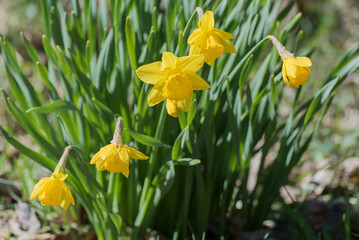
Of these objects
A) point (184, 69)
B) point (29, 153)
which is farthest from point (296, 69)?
point (29, 153)

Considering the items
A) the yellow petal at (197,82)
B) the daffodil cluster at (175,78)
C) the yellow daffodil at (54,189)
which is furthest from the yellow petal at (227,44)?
the yellow daffodil at (54,189)

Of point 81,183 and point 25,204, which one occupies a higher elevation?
point 81,183

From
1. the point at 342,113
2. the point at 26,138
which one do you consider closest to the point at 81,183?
the point at 26,138

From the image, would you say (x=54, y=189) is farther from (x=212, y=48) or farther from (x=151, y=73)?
(x=212, y=48)

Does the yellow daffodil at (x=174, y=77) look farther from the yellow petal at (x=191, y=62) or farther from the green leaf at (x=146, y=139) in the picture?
the green leaf at (x=146, y=139)

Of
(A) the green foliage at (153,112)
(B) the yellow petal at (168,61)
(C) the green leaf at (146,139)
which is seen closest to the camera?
(B) the yellow petal at (168,61)

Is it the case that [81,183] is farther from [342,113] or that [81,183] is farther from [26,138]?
[342,113]
